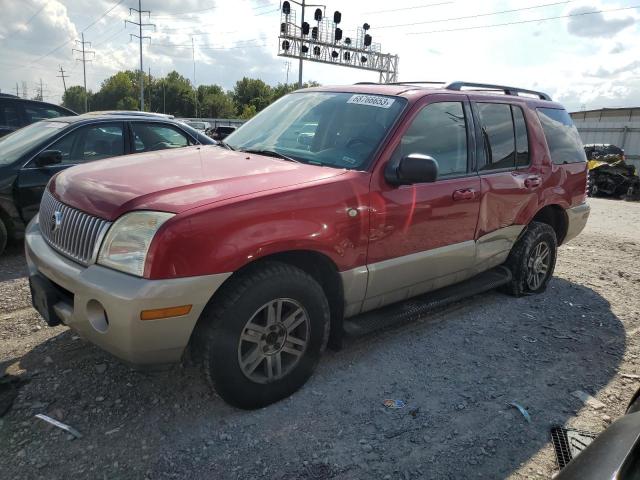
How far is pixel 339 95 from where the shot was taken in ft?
12.6

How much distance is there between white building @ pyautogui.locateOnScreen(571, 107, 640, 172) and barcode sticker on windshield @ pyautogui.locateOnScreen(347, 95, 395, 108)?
22.8 metres

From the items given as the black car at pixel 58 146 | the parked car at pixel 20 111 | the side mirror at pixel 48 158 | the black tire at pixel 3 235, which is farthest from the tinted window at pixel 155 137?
the parked car at pixel 20 111

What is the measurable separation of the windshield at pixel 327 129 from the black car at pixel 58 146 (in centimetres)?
271

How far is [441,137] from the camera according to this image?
12.3ft

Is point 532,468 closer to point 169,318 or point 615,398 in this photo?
point 615,398

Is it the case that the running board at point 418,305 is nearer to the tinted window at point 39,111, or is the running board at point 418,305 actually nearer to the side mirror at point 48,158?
the side mirror at point 48,158

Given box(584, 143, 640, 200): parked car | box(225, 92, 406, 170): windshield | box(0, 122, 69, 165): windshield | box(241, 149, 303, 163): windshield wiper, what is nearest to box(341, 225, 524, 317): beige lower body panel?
box(225, 92, 406, 170): windshield

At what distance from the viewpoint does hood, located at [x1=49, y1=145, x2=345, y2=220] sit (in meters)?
2.55

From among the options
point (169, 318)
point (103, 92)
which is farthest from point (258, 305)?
point (103, 92)

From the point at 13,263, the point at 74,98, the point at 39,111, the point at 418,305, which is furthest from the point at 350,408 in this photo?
the point at 74,98

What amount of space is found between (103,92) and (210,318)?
119625 millimetres

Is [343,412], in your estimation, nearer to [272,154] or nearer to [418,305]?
[418,305]

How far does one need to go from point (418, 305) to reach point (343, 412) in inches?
45.1

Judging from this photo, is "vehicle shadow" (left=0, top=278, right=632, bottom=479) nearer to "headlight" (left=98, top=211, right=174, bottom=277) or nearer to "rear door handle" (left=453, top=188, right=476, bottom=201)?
"headlight" (left=98, top=211, right=174, bottom=277)
